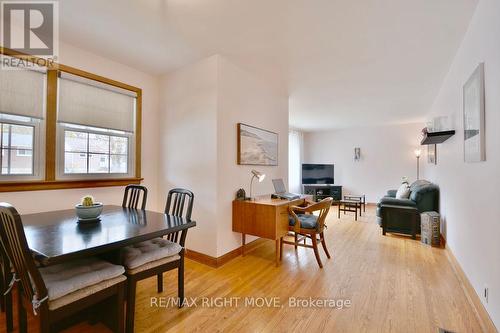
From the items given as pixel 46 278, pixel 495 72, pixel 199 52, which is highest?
pixel 199 52

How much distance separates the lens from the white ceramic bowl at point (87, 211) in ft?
6.06

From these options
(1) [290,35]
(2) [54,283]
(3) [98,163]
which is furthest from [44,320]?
(1) [290,35]

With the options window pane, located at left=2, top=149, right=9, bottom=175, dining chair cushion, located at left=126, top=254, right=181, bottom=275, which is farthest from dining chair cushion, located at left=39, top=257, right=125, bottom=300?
window pane, located at left=2, top=149, right=9, bottom=175

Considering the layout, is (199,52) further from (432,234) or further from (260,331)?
(432,234)

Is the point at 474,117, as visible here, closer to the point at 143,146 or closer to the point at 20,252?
the point at 20,252

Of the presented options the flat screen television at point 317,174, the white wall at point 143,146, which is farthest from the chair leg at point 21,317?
the flat screen television at point 317,174

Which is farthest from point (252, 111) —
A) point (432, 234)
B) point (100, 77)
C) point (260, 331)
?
point (432, 234)

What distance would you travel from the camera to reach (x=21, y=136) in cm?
227

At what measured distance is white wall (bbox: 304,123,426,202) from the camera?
6.80 m

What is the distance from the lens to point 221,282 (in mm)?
2369

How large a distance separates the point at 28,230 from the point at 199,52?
7.69 feet

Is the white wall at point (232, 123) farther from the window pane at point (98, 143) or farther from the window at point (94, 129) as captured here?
the window pane at point (98, 143)

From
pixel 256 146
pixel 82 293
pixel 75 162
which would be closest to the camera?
pixel 82 293

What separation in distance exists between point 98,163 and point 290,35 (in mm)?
2704
